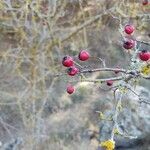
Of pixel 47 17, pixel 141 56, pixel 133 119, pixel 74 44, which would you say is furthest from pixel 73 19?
pixel 141 56

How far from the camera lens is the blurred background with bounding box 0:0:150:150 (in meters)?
4.45

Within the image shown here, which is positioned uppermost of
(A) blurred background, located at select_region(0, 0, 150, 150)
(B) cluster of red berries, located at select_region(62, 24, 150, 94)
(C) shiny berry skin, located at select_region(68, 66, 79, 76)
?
(B) cluster of red berries, located at select_region(62, 24, 150, 94)

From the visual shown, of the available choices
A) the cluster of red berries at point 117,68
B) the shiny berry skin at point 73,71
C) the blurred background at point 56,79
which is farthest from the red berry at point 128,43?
the blurred background at point 56,79

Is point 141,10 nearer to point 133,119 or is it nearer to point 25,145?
point 133,119

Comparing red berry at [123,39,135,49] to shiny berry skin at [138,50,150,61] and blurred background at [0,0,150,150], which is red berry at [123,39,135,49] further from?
blurred background at [0,0,150,150]

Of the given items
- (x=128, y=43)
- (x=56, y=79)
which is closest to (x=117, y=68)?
(x=128, y=43)

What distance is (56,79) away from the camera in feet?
17.5

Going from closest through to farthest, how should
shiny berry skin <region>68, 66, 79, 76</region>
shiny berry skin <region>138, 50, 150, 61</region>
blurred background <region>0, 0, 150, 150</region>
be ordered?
shiny berry skin <region>138, 50, 150, 61</region>
shiny berry skin <region>68, 66, 79, 76</region>
blurred background <region>0, 0, 150, 150</region>

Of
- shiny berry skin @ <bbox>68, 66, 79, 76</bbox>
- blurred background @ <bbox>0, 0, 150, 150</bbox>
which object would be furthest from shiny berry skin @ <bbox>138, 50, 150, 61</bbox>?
blurred background @ <bbox>0, 0, 150, 150</bbox>

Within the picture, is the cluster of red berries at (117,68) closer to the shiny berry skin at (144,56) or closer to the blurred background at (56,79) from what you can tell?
the shiny berry skin at (144,56)

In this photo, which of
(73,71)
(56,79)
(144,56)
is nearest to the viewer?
(144,56)

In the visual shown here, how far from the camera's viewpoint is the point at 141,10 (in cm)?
554

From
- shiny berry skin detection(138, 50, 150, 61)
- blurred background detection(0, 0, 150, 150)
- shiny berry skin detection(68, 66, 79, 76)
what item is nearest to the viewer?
shiny berry skin detection(138, 50, 150, 61)

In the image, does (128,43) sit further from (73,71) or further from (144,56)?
(73,71)
